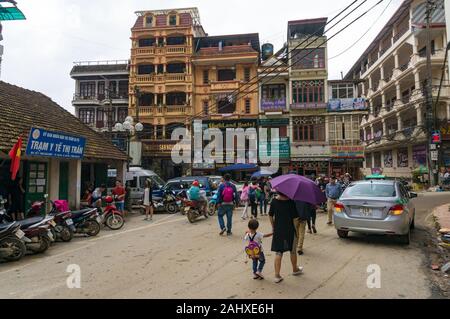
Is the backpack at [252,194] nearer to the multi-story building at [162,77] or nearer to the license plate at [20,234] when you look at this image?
the license plate at [20,234]

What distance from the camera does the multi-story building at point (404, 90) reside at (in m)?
26.4

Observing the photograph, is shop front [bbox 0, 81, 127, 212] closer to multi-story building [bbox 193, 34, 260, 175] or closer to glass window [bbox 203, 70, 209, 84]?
multi-story building [bbox 193, 34, 260, 175]

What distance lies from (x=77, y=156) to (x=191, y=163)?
16.8 meters

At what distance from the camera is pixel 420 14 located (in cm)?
2691

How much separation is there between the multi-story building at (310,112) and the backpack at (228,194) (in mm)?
20669

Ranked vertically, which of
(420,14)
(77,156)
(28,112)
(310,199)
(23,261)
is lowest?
(23,261)

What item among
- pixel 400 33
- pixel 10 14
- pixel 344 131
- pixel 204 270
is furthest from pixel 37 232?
pixel 400 33

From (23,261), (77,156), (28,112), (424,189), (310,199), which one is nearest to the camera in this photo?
(310,199)

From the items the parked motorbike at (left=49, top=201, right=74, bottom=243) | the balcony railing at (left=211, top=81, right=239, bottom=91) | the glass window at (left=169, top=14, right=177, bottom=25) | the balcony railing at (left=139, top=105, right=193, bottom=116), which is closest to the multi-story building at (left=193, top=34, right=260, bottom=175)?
the balcony railing at (left=211, top=81, right=239, bottom=91)

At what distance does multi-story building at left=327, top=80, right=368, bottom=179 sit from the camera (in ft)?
94.1

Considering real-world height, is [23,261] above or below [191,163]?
below

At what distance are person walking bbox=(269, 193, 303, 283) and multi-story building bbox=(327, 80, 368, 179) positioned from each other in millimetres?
24946

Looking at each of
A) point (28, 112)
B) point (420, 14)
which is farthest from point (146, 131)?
point (420, 14)

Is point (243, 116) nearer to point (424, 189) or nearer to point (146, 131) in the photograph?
point (146, 131)
